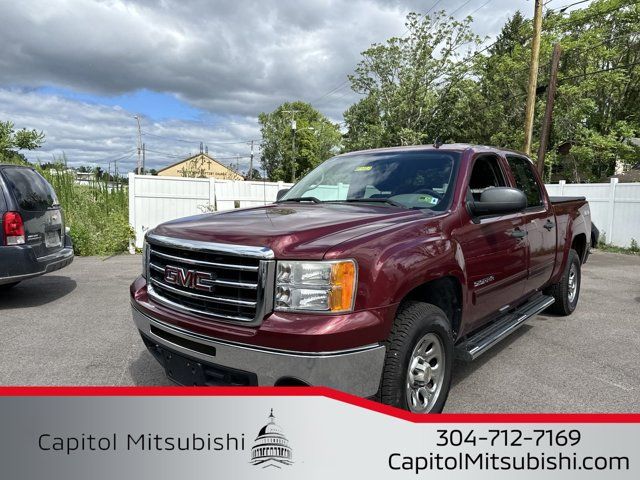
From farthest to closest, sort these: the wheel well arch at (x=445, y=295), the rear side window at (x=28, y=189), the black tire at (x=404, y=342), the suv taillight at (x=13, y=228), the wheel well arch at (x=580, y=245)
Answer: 1. the wheel well arch at (x=580, y=245)
2. the rear side window at (x=28, y=189)
3. the suv taillight at (x=13, y=228)
4. the wheel well arch at (x=445, y=295)
5. the black tire at (x=404, y=342)

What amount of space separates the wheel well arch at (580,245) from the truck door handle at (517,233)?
2.40m

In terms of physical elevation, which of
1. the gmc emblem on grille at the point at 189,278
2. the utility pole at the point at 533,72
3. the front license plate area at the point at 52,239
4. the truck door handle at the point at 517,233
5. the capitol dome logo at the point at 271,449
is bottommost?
the capitol dome logo at the point at 271,449

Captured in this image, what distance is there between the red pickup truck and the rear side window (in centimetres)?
357

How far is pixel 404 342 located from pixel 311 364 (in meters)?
0.58

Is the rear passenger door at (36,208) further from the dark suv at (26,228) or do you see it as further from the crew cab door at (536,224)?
the crew cab door at (536,224)

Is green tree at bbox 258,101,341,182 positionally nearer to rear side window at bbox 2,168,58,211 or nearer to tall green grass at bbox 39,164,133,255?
tall green grass at bbox 39,164,133,255

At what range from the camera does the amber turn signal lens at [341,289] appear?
2.38 metres

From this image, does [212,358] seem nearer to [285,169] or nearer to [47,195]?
[47,195]

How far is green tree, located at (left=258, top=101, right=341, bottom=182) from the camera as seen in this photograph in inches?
2205

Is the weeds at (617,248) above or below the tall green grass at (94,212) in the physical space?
below

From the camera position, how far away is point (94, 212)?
12.3 m

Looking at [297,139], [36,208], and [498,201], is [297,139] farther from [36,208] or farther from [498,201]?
[498,201]

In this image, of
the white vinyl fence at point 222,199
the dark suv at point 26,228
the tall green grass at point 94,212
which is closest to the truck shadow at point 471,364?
the dark suv at point 26,228

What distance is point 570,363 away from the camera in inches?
172
